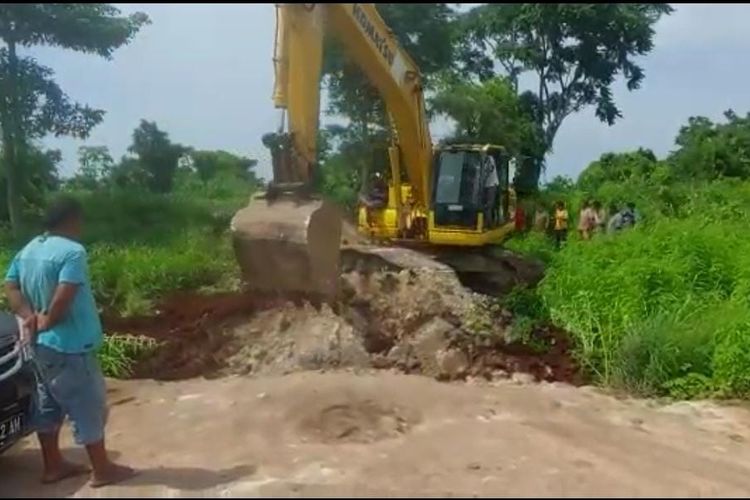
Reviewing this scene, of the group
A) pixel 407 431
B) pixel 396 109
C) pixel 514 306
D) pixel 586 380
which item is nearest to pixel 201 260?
pixel 396 109

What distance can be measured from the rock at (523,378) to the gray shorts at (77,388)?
4.75m

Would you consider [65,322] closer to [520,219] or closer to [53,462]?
[53,462]

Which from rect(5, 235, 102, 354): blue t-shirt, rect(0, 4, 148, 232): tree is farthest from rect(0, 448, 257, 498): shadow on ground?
rect(0, 4, 148, 232): tree

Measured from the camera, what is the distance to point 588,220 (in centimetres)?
1866

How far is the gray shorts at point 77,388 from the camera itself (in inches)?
210

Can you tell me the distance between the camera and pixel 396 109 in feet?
41.2

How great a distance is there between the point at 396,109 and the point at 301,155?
294 cm

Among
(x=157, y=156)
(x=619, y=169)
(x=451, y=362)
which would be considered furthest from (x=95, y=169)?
(x=619, y=169)

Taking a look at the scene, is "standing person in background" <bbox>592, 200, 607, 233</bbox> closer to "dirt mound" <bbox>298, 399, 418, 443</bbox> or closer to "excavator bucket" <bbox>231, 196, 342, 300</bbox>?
"excavator bucket" <bbox>231, 196, 342, 300</bbox>

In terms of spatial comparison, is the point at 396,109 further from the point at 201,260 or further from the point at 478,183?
the point at 201,260

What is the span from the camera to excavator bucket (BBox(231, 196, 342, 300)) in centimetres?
958

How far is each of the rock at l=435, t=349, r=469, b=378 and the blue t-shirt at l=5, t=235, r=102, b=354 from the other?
4829mm

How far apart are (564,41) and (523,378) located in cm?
770

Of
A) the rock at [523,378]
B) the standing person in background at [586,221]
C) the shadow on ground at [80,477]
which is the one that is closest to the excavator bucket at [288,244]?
the rock at [523,378]
